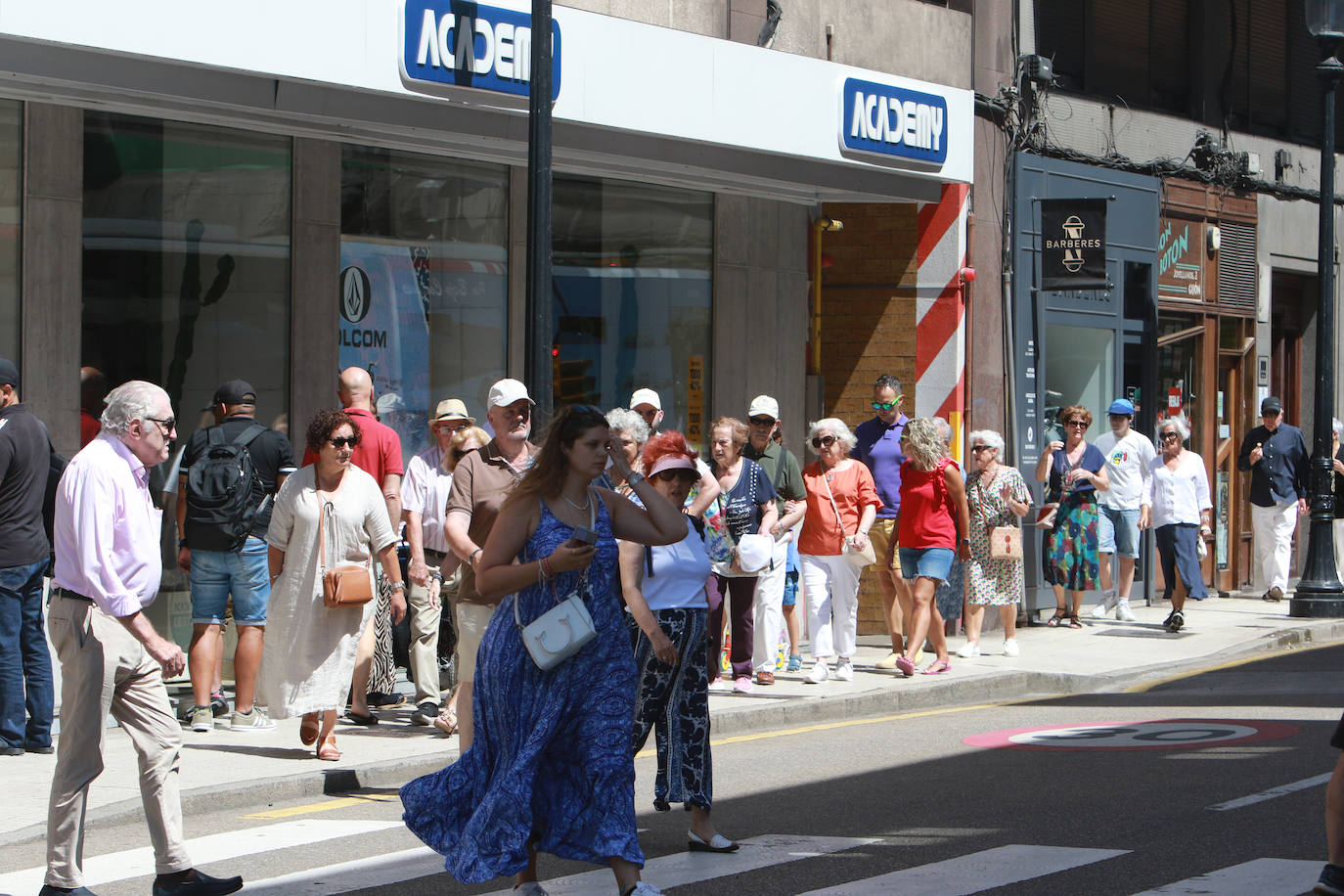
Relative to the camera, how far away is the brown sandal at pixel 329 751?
952 cm

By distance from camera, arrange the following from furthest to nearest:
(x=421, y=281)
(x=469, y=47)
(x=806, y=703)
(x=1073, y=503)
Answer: (x=1073, y=503), (x=421, y=281), (x=806, y=703), (x=469, y=47)

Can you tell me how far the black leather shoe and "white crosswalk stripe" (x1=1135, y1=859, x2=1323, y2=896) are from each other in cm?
338

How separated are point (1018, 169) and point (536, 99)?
8.22 metres

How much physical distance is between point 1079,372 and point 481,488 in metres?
11.0

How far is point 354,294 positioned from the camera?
12.8 meters

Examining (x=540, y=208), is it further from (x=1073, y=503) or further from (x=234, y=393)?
(x=1073, y=503)

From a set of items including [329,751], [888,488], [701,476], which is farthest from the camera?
[888,488]

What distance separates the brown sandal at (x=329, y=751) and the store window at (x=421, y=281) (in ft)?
12.6

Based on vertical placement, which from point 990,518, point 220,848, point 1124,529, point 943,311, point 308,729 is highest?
point 943,311

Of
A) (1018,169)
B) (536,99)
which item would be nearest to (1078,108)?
(1018,169)

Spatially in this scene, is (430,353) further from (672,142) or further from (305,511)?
(305,511)

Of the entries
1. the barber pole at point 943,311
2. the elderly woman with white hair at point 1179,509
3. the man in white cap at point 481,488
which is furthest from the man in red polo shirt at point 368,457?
the elderly woman with white hair at point 1179,509

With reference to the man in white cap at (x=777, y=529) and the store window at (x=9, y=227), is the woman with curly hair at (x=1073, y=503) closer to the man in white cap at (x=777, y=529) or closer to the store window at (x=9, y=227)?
the man in white cap at (x=777, y=529)

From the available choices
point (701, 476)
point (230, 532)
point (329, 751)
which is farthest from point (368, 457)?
point (701, 476)
